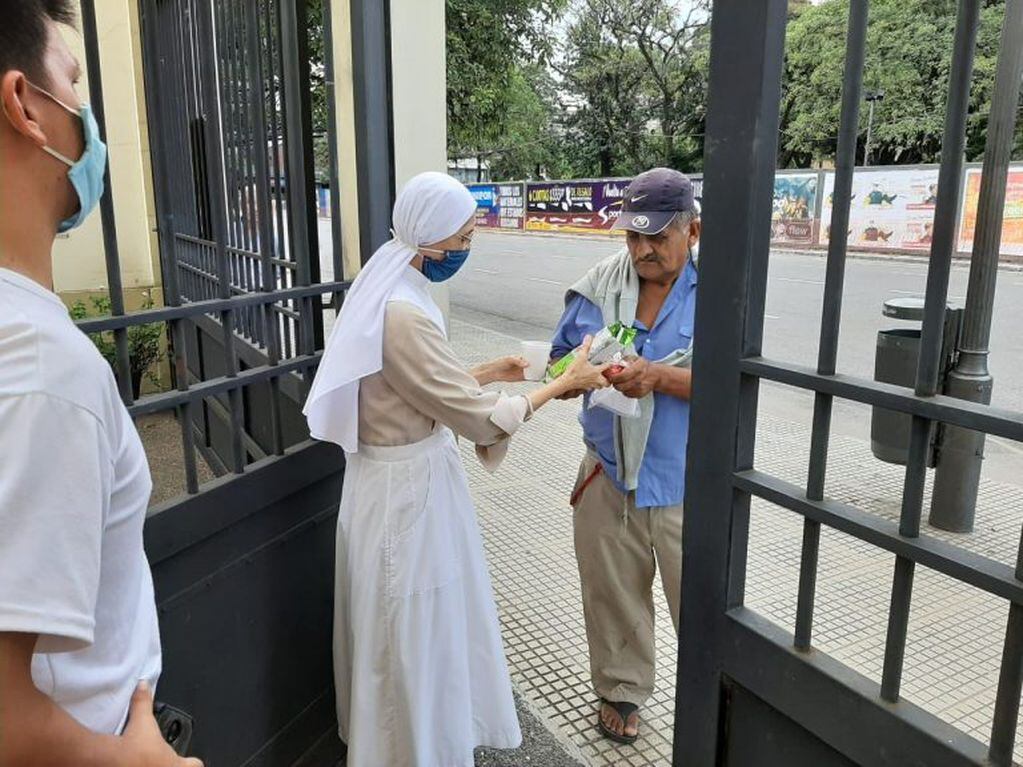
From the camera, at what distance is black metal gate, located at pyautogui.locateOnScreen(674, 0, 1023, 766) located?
1.19 m

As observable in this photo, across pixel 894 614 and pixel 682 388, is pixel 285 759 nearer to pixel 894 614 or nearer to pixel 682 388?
pixel 682 388

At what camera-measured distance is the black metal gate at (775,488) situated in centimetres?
119

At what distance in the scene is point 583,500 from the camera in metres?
2.80

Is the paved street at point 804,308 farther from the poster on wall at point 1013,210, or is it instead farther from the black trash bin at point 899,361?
the black trash bin at point 899,361

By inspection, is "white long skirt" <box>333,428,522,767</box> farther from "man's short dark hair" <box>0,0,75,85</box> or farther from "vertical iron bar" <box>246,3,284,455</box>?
"man's short dark hair" <box>0,0,75,85</box>

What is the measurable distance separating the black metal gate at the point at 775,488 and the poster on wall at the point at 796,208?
1986 cm

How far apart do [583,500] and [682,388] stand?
576 millimetres

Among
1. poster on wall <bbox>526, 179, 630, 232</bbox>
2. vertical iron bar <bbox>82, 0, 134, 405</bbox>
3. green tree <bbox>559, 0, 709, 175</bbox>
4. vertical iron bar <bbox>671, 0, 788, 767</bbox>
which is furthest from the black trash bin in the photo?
green tree <bbox>559, 0, 709, 175</bbox>

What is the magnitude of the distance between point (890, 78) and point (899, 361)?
2304 centimetres

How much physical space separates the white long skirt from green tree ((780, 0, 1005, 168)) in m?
19.3

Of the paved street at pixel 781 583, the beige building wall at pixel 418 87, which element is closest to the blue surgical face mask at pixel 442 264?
the beige building wall at pixel 418 87

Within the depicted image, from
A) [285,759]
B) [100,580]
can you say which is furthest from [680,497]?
[100,580]

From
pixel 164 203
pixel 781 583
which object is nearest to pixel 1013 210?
pixel 781 583

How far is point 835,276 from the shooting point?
4.50 ft
